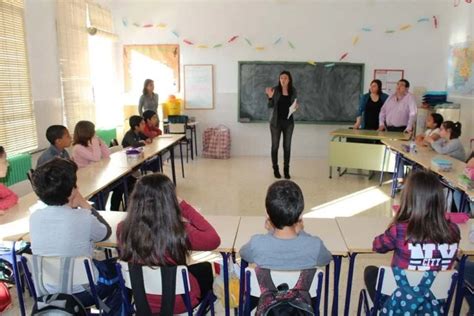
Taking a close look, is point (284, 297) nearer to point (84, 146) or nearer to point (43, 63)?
point (84, 146)

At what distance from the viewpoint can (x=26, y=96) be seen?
5.11 meters

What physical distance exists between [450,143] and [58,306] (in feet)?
14.1

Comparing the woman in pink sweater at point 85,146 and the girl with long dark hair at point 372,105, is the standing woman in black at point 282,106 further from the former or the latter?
the woman in pink sweater at point 85,146

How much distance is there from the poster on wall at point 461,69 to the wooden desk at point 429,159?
77.2 inches

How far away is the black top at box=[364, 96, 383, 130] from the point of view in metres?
6.70

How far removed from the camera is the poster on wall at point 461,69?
6.45 m

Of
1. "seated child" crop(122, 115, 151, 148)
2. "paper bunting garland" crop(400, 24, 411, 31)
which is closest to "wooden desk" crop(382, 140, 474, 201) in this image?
"paper bunting garland" crop(400, 24, 411, 31)

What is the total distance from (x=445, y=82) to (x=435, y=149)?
362cm

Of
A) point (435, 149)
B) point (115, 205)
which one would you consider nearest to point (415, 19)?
point (435, 149)

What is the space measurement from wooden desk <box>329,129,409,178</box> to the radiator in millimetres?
4176

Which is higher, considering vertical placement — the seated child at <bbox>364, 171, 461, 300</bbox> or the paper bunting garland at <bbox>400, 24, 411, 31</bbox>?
the paper bunting garland at <bbox>400, 24, 411, 31</bbox>

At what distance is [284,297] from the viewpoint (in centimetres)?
160

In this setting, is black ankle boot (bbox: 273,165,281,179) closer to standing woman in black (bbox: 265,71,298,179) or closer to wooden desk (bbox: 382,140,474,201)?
standing woman in black (bbox: 265,71,298,179)

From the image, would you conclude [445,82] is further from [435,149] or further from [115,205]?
[115,205]
